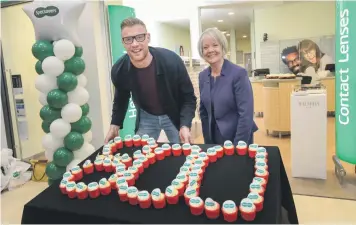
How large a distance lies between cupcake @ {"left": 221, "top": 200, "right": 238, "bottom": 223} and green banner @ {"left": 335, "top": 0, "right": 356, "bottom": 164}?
211 centimetres

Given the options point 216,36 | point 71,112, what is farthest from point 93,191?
point 71,112

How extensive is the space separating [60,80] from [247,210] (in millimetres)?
2172

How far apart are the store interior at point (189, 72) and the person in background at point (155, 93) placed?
449 mm

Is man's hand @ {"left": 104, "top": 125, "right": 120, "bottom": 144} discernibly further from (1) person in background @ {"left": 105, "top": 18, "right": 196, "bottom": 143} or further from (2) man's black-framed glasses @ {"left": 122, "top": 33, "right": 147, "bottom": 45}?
(2) man's black-framed glasses @ {"left": 122, "top": 33, "right": 147, "bottom": 45}

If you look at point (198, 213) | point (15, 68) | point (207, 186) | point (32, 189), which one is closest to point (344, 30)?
point (207, 186)

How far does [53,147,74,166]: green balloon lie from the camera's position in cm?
268

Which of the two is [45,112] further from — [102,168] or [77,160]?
[102,168]

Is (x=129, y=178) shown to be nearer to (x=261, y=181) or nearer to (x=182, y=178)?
(x=182, y=178)

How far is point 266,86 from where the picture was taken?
4828 millimetres

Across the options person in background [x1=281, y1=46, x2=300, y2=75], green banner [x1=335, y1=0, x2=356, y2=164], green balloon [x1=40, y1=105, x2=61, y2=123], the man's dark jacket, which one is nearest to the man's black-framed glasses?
the man's dark jacket

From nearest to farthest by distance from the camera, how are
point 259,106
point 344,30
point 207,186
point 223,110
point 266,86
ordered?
1. point 207,186
2. point 223,110
3. point 344,30
4. point 266,86
5. point 259,106

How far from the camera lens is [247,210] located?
0.88 meters

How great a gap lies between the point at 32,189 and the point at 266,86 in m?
3.72

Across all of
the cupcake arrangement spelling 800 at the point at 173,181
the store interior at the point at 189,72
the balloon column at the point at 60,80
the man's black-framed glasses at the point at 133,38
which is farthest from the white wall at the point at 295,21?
the cupcake arrangement spelling 800 at the point at 173,181
